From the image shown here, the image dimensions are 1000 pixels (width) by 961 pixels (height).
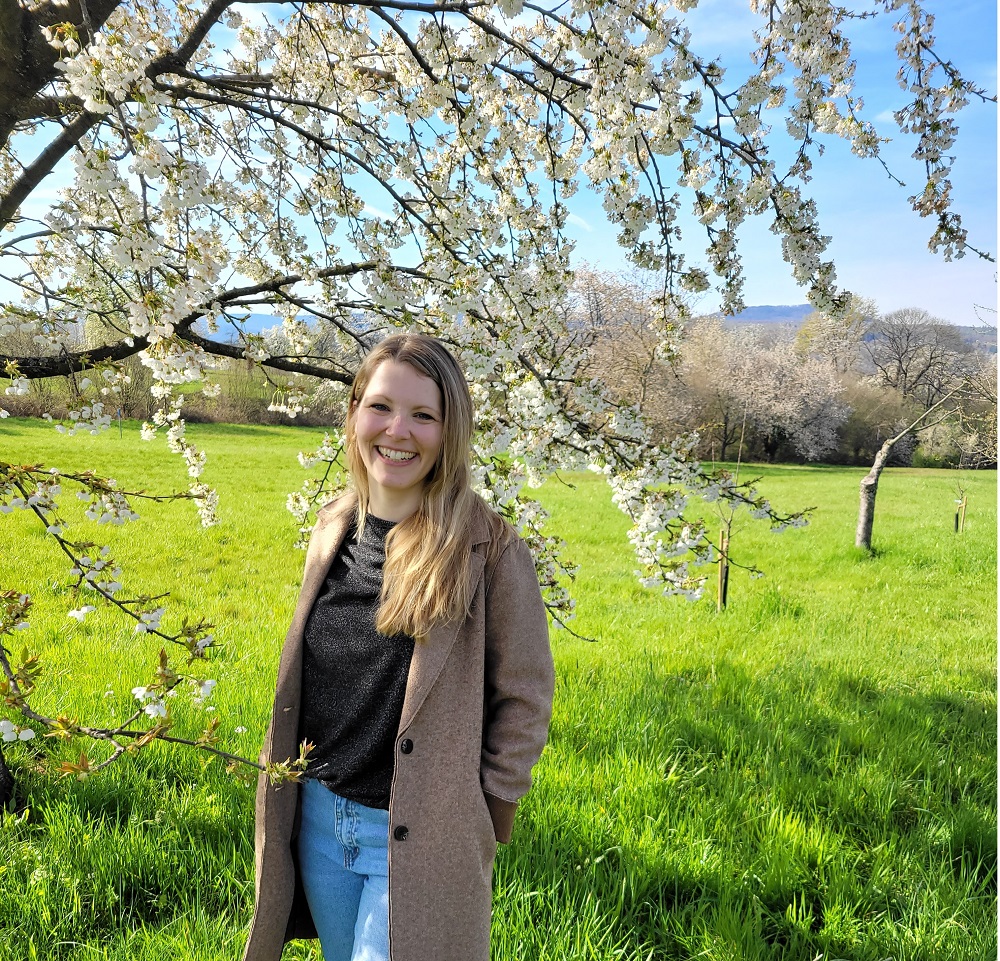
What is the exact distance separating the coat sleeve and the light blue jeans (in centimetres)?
30

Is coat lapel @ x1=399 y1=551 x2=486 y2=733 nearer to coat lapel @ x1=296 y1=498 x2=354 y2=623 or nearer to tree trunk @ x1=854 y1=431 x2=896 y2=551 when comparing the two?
coat lapel @ x1=296 y1=498 x2=354 y2=623

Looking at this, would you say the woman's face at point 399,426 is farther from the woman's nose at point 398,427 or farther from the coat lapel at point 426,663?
the coat lapel at point 426,663

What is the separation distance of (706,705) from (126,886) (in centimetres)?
331

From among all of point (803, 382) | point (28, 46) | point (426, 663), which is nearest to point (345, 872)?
point (426, 663)

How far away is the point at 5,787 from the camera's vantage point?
289cm

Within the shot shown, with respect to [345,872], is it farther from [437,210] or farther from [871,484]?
[871,484]

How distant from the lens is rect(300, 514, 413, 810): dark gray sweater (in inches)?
64.2

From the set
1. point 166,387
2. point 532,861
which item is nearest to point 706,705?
point 532,861

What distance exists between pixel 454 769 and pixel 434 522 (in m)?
0.60

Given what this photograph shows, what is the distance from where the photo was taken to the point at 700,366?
104 ft

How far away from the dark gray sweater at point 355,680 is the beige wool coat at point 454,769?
7 centimetres

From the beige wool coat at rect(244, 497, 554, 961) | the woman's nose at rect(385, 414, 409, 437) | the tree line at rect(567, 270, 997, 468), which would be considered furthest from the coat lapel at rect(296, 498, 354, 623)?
the tree line at rect(567, 270, 997, 468)

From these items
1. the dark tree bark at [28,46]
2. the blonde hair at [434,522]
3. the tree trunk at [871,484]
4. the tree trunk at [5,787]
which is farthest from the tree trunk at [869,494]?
the tree trunk at [5,787]

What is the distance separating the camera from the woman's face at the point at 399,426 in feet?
5.66
